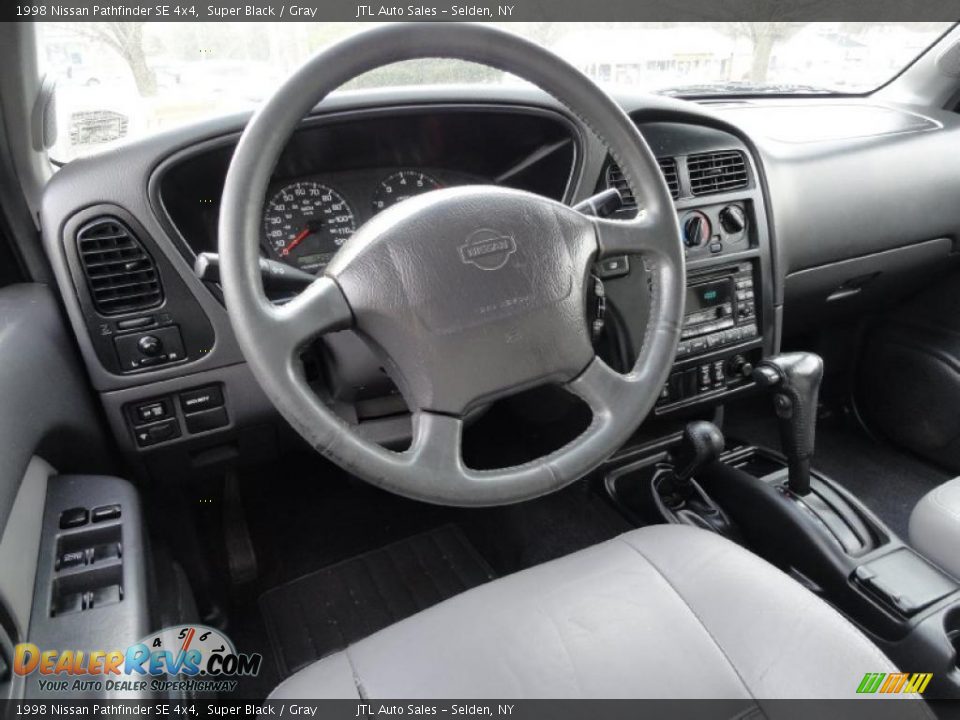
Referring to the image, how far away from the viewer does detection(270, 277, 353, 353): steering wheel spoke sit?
85cm

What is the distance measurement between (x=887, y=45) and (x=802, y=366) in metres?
1.34

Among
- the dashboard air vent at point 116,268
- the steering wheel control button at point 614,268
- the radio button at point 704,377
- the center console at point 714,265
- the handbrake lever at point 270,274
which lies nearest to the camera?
the handbrake lever at point 270,274

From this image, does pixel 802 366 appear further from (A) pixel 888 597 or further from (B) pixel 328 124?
(B) pixel 328 124

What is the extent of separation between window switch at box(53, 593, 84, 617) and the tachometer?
883 millimetres

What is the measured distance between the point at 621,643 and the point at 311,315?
0.59 m

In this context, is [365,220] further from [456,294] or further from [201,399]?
[456,294]

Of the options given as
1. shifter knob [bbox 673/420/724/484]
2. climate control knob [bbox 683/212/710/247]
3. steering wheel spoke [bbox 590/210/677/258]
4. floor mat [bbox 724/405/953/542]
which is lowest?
floor mat [bbox 724/405/953/542]

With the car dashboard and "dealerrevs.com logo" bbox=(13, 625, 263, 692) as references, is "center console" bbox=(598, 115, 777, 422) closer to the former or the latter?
the car dashboard

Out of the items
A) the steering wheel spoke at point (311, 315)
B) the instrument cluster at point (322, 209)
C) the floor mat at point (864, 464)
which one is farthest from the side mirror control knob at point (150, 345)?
the floor mat at point (864, 464)

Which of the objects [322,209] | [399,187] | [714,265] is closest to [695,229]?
[714,265]

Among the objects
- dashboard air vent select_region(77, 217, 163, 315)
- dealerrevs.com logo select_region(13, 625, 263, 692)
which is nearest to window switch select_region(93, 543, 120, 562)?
dealerrevs.com logo select_region(13, 625, 263, 692)

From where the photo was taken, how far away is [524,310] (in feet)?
3.15

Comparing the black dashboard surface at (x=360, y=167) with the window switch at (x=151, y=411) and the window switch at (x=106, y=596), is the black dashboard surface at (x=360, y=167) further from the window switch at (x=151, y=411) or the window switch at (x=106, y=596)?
the window switch at (x=106, y=596)

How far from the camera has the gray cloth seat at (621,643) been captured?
2.87ft
